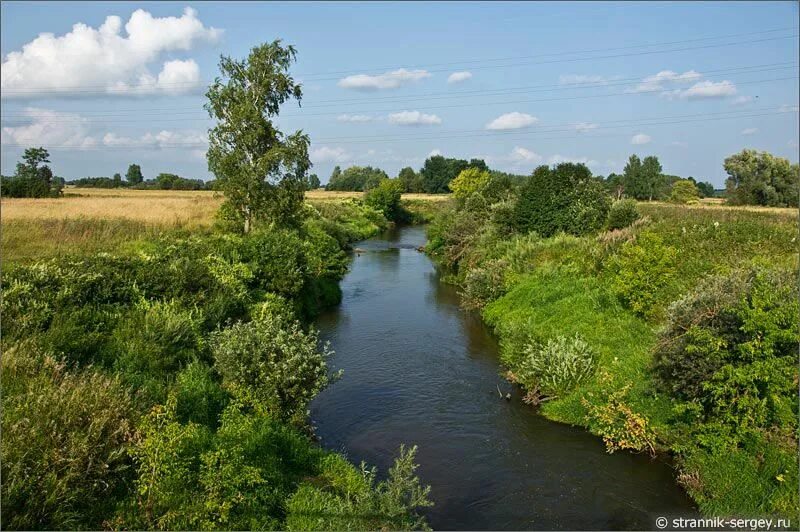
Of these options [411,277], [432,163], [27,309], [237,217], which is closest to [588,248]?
[411,277]

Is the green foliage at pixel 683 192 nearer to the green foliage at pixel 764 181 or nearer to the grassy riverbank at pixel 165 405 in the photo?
the green foliage at pixel 764 181

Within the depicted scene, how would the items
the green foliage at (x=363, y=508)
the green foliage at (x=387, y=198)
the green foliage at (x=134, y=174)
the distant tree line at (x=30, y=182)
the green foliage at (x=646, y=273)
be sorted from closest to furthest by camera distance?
the green foliage at (x=363, y=508), the green foliage at (x=646, y=273), the distant tree line at (x=30, y=182), the green foliage at (x=387, y=198), the green foliage at (x=134, y=174)

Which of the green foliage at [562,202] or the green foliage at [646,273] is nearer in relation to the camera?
the green foliage at [646,273]

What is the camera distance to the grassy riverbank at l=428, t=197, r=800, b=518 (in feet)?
36.4

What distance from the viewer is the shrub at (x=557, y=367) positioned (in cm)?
1631

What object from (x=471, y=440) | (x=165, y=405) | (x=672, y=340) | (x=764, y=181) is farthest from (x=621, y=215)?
(x=764, y=181)

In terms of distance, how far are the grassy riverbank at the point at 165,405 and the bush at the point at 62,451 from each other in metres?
0.02

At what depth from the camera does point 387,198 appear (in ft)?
261

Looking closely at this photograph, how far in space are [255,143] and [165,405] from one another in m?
22.4

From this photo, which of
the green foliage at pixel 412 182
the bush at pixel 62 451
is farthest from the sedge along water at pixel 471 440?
the green foliage at pixel 412 182

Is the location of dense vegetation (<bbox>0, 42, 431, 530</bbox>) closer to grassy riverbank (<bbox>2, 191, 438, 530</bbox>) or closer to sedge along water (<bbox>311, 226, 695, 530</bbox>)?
grassy riverbank (<bbox>2, 191, 438, 530</bbox>)

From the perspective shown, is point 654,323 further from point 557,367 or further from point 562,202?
point 562,202

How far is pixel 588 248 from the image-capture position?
92.5 feet

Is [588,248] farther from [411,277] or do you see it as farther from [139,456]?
[139,456]
